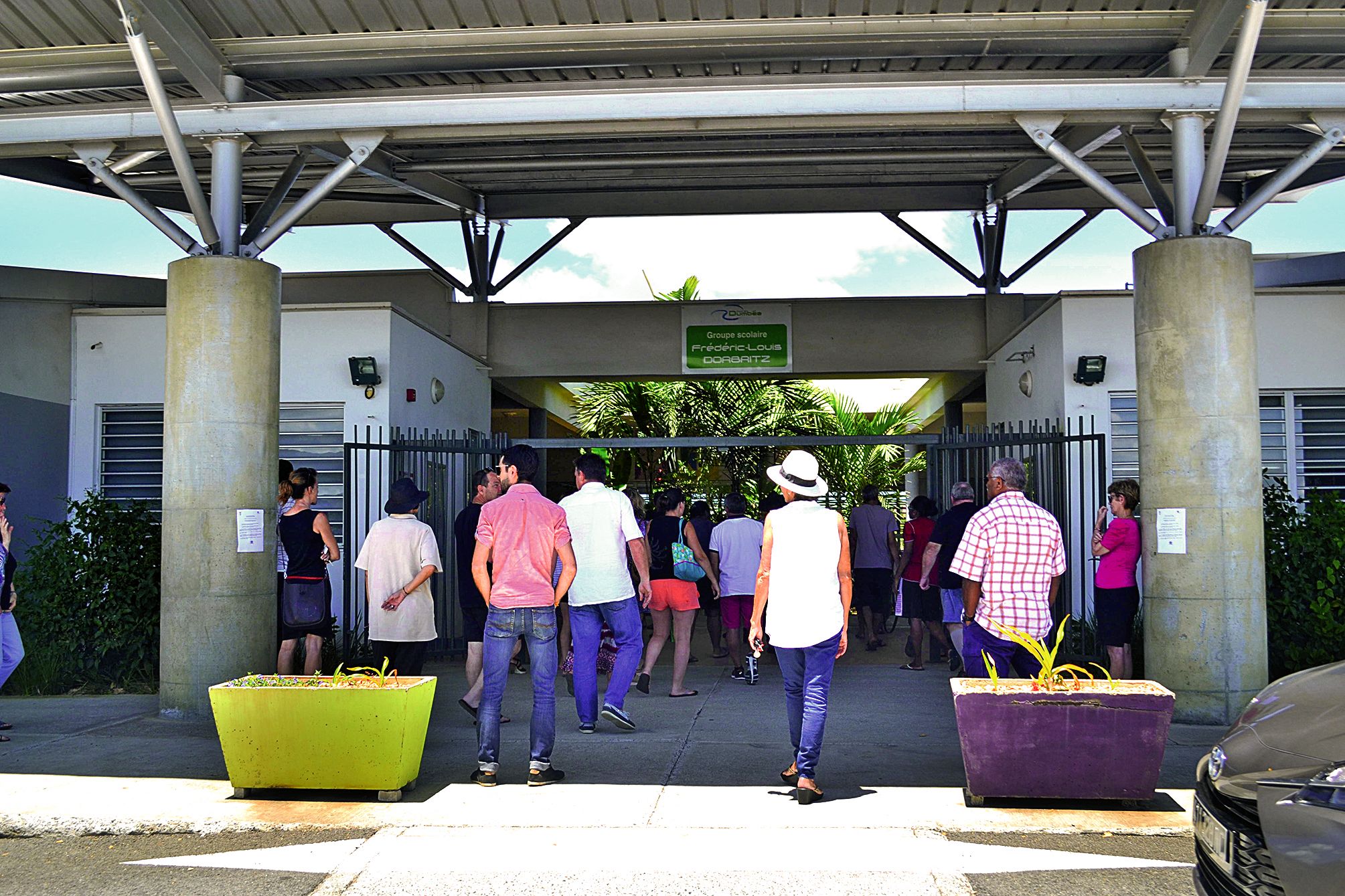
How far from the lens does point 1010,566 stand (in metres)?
6.41

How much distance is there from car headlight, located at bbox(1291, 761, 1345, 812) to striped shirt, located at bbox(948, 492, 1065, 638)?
3072mm

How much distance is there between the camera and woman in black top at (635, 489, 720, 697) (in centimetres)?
929

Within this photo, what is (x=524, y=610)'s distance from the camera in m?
6.38

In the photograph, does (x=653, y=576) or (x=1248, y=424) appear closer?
(x=1248, y=424)

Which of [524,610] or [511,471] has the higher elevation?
[511,471]

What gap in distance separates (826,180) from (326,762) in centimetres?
1008

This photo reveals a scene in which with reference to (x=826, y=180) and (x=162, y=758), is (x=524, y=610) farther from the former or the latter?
(x=826, y=180)

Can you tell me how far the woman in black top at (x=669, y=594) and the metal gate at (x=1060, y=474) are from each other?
116 inches

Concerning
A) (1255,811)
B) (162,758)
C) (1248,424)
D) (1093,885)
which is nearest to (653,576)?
(162,758)

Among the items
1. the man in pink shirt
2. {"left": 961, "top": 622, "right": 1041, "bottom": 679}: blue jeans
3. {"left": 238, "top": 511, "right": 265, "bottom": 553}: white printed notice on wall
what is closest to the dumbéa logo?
{"left": 238, "top": 511, "right": 265, "bottom": 553}: white printed notice on wall

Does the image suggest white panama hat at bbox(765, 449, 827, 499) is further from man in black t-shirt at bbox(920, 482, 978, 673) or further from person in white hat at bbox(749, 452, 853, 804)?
man in black t-shirt at bbox(920, 482, 978, 673)

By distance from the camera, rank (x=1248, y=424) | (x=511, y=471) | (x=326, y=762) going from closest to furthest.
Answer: (x=326, y=762), (x=511, y=471), (x=1248, y=424)

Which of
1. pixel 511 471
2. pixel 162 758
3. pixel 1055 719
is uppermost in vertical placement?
pixel 511 471

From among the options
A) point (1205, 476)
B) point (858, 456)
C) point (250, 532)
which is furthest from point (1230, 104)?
point (858, 456)
